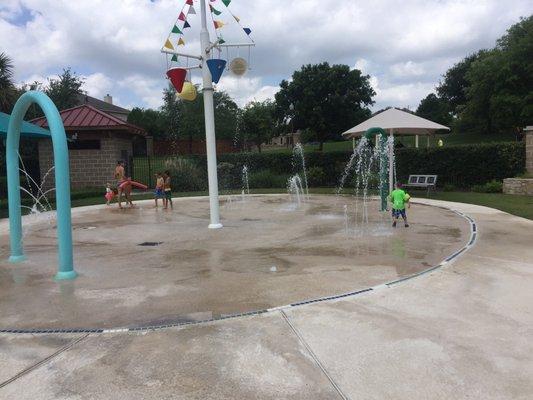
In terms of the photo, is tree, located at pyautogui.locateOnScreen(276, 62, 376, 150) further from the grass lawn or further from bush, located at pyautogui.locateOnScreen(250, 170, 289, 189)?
the grass lawn

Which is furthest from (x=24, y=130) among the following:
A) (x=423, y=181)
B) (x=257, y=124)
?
(x=257, y=124)

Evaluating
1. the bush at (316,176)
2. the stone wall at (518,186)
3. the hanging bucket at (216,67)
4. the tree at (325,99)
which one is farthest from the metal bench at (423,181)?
the tree at (325,99)

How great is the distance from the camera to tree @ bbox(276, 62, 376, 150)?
42531mm

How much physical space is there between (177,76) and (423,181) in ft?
39.5

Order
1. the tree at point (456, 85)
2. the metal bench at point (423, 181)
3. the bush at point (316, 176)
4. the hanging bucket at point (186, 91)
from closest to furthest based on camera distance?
the hanging bucket at point (186, 91), the metal bench at point (423, 181), the bush at point (316, 176), the tree at point (456, 85)

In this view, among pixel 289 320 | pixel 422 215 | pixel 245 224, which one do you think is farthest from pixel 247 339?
pixel 422 215

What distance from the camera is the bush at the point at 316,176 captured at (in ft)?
74.2

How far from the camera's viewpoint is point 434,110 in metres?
88.8

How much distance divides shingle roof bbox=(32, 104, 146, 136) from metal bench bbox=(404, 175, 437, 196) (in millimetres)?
14368

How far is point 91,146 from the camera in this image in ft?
81.6

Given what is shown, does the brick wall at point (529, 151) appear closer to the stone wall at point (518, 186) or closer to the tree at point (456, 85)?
the stone wall at point (518, 186)

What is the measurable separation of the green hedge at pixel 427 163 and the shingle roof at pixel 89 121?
383 centimetres

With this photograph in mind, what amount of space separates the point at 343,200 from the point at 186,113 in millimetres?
33972

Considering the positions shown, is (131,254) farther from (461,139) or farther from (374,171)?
(461,139)
